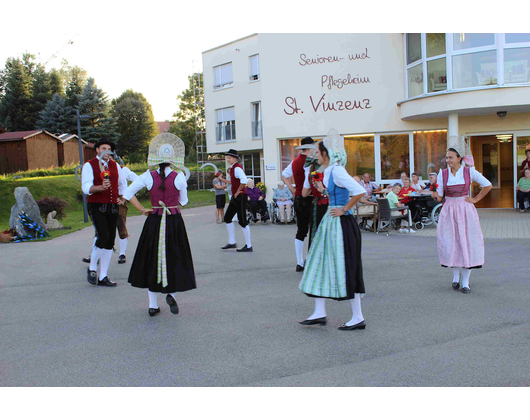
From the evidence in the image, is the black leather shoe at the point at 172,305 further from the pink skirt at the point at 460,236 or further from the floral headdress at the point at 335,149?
the pink skirt at the point at 460,236

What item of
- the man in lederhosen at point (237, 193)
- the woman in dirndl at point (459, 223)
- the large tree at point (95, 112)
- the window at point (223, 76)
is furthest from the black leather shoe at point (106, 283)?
the large tree at point (95, 112)

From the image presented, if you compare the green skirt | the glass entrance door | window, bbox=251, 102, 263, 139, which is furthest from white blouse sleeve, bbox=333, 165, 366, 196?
window, bbox=251, 102, 263, 139

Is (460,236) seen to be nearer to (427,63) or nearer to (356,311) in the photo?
(356,311)

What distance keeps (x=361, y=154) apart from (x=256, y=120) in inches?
510

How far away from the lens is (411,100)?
15984 mm

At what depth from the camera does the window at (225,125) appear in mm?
31312

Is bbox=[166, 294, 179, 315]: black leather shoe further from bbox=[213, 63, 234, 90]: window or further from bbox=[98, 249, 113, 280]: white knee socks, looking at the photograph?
bbox=[213, 63, 234, 90]: window

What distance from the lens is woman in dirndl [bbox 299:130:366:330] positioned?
4953 mm

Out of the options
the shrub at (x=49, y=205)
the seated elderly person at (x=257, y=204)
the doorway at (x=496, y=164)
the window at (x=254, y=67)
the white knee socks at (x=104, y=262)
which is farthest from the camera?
the window at (x=254, y=67)

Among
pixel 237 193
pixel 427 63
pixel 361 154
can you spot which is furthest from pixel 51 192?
pixel 427 63

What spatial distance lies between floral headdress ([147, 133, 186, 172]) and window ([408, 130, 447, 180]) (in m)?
12.8

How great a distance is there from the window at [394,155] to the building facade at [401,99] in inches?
1.4
